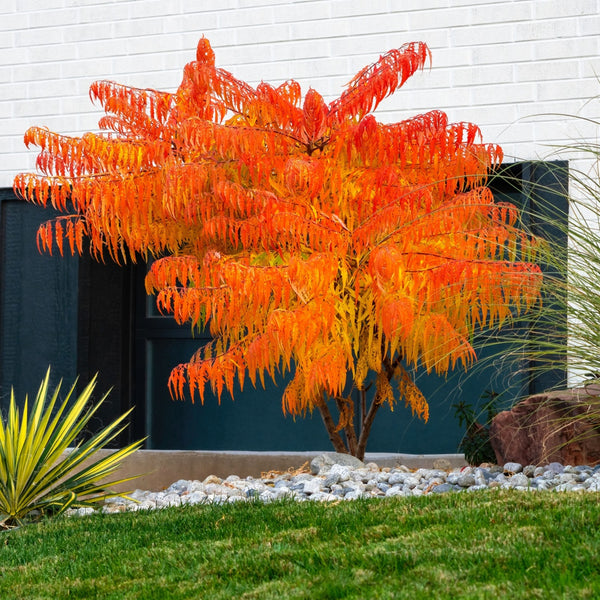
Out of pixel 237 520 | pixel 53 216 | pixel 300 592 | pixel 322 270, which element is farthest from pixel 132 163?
pixel 300 592

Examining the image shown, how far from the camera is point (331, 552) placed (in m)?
3.24

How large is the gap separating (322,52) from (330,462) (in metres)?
3.51

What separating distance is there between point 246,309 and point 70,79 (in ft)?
11.8

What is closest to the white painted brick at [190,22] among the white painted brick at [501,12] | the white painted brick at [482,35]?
the white painted brick at [482,35]

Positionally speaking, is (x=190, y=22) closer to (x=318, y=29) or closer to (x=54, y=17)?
(x=318, y=29)

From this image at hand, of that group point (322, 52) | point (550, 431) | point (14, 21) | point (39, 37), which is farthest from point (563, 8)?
point (14, 21)

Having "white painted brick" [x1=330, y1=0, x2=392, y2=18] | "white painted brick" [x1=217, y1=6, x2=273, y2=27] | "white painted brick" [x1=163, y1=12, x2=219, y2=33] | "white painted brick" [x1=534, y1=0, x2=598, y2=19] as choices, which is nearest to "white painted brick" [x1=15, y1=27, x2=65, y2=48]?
"white painted brick" [x1=163, y1=12, x2=219, y2=33]

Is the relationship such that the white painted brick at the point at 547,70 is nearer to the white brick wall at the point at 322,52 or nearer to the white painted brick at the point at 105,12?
the white brick wall at the point at 322,52

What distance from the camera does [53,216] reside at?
7.86 meters

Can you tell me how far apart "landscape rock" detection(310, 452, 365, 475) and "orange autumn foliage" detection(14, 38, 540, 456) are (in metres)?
0.30

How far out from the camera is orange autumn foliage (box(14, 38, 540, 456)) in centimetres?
514

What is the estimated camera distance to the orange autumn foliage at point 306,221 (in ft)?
16.9

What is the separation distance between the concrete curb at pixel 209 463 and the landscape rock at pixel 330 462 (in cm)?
123

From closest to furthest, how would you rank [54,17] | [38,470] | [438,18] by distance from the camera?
[38,470] < [438,18] < [54,17]
